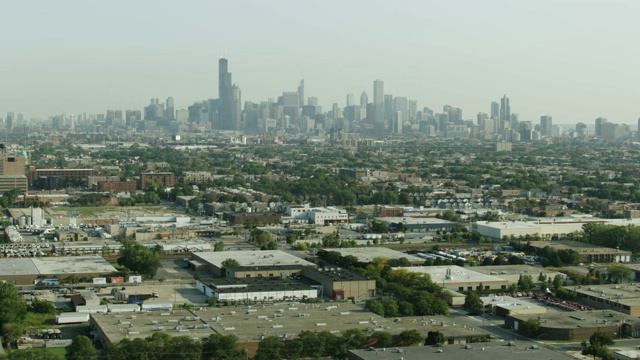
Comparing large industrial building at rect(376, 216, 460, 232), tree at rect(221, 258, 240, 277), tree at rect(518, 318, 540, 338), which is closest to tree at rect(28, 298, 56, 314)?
tree at rect(221, 258, 240, 277)

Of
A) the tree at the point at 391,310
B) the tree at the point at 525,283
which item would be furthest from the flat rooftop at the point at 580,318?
the tree at the point at 525,283

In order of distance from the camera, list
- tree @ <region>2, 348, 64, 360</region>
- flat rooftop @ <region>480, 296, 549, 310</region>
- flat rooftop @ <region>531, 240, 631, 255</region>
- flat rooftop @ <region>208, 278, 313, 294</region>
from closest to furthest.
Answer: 1. tree @ <region>2, 348, 64, 360</region>
2. flat rooftop @ <region>480, 296, 549, 310</region>
3. flat rooftop @ <region>208, 278, 313, 294</region>
4. flat rooftop @ <region>531, 240, 631, 255</region>

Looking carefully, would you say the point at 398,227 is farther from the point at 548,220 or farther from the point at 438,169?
the point at 438,169

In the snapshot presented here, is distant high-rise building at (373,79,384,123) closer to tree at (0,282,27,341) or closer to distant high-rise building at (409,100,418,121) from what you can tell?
distant high-rise building at (409,100,418,121)

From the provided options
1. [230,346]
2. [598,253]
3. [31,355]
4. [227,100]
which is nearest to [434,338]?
[230,346]

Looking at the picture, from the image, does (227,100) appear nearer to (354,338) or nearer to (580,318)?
(580,318)

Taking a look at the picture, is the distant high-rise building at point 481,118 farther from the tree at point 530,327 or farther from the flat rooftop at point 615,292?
the tree at point 530,327
